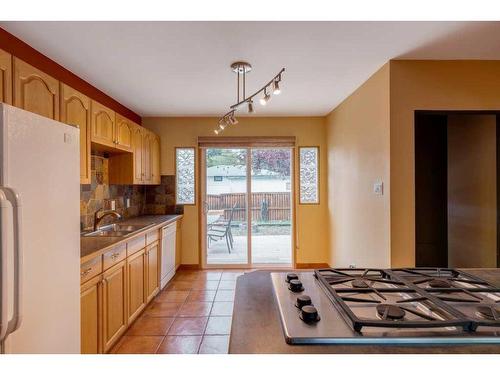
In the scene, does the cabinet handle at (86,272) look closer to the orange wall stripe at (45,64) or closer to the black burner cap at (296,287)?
the black burner cap at (296,287)

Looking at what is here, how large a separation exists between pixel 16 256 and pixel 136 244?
5.52 ft

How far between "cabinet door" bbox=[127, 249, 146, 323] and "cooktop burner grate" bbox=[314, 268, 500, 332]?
1990 mm

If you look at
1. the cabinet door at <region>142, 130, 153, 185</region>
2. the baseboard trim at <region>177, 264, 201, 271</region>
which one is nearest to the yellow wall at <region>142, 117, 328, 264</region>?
the baseboard trim at <region>177, 264, 201, 271</region>

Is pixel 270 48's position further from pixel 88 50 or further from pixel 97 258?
pixel 97 258

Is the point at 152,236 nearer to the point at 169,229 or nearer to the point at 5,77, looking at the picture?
the point at 169,229

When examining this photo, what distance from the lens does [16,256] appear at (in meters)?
1.07

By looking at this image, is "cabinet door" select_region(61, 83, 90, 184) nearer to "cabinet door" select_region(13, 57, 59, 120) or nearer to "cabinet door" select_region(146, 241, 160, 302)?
"cabinet door" select_region(13, 57, 59, 120)

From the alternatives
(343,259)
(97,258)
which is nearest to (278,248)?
(343,259)

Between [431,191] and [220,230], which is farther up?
[431,191]

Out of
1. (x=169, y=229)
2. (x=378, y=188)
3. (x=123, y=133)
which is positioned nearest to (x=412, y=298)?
(x=378, y=188)

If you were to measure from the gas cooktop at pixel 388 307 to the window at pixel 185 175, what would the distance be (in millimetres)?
3422

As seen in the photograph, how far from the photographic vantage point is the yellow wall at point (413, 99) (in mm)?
2357
